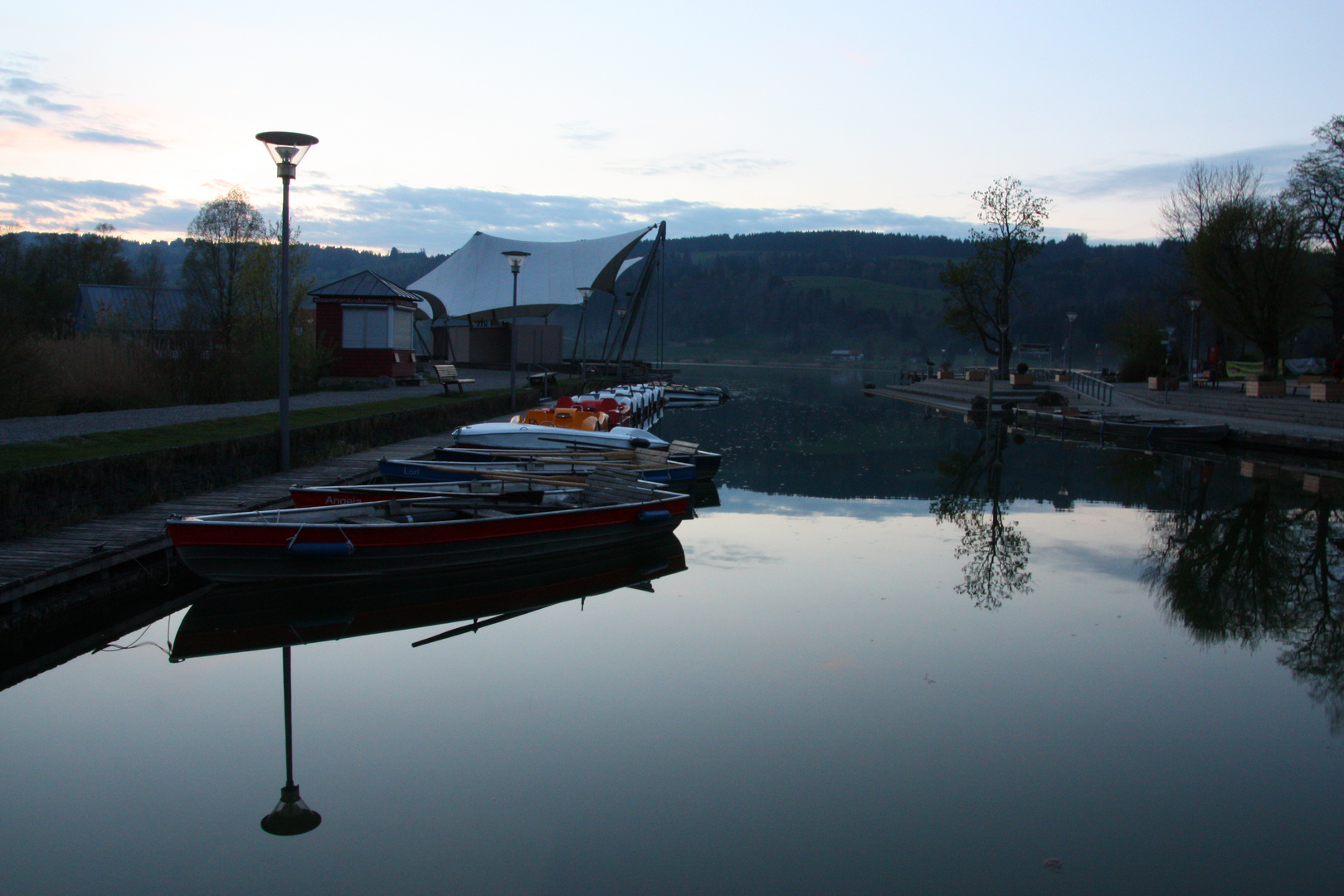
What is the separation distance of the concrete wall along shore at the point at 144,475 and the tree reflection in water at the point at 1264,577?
400 inches

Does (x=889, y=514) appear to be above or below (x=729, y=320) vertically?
below

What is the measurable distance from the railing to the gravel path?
2435 centimetres

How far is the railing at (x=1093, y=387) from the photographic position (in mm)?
33531

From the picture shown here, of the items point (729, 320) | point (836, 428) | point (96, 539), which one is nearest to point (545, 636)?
point (96, 539)

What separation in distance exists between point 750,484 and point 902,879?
42.4 ft

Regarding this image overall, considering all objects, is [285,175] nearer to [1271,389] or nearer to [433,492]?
[433,492]

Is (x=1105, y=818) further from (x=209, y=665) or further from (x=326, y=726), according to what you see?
(x=209, y=665)

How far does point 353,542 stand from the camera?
8.66 meters

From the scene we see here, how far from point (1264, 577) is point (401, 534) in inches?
356

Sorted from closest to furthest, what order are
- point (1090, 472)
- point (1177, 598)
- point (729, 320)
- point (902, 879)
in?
point (902, 879), point (1177, 598), point (1090, 472), point (729, 320)

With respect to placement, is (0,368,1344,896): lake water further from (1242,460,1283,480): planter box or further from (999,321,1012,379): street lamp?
(999,321,1012,379): street lamp

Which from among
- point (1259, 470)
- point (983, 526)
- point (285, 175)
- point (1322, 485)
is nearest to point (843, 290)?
point (1259, 470)

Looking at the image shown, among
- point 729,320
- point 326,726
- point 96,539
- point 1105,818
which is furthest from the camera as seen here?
point 729,320

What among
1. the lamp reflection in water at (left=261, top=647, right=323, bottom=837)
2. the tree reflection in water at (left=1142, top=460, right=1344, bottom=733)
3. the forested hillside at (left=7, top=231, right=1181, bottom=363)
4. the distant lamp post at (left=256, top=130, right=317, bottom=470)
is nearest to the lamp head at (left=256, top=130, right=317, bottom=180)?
the distant lamp post at (left=256, top=130, right=317, bottom=470)
